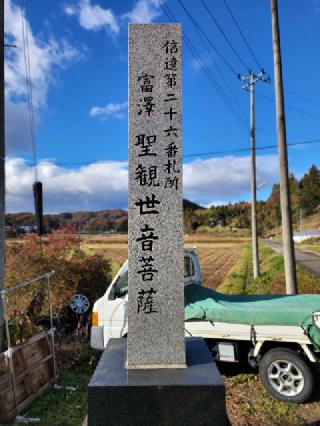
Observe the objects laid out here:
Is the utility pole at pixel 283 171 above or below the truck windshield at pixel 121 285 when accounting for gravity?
above

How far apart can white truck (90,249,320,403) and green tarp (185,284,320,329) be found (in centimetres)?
7

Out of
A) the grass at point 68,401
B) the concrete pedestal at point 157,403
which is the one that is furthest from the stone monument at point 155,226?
the grass at point 68,401

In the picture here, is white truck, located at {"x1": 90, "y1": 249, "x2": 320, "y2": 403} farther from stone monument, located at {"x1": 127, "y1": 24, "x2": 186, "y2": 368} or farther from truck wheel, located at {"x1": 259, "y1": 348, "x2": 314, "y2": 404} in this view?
stone monument, located at {"x1": 127, "y1": 24, "x2": 186, "y2": 368}

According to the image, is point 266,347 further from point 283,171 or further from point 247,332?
point 283,171

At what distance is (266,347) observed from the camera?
5.80 m

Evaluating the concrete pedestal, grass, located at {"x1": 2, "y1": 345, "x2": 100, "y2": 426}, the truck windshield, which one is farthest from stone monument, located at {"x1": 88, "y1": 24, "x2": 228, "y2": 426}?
the truck windshield

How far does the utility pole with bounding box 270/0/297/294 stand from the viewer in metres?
9.65

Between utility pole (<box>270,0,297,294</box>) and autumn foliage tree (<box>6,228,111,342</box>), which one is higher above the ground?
utility pole (<box>270,0,297,294</box>)

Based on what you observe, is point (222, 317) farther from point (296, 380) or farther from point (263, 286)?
point (263, 286)

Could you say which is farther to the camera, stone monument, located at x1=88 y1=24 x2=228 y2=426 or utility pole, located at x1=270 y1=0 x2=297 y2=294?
utility pole, located at x1=270 y1=0 x2=297 y2=294

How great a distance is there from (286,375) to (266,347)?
1.53ft

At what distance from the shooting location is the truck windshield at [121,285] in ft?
22.3

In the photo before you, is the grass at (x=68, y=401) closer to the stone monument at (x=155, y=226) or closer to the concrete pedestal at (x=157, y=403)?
the stone monument at (x=155, y=226)

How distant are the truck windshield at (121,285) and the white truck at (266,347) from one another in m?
0.13
